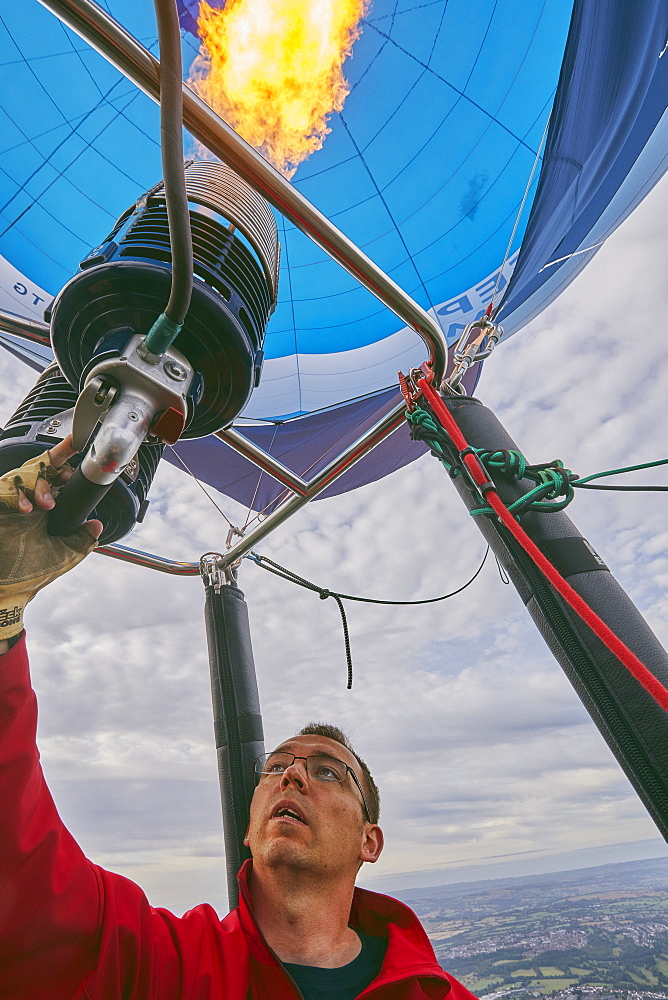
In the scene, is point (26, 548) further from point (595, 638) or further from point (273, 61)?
point (273, 61)

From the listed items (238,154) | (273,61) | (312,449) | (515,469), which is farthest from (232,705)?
(273,61)

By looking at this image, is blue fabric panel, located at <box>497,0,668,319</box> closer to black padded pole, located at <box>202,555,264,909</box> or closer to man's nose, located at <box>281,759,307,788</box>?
black padded pole, located at <box>202,555,264,909</box>

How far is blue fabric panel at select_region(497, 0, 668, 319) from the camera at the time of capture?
Result: 244 cm

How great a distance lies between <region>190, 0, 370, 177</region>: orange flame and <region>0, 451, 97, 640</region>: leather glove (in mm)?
2102

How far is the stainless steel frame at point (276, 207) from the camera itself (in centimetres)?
136


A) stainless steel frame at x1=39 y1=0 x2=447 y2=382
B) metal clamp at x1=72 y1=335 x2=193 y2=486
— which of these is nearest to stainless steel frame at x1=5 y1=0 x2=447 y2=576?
stainless steel frame at x1=39 y1=0 x2=447 y2=382

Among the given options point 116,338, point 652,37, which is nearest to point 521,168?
point 652,37

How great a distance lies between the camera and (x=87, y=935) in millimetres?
1237

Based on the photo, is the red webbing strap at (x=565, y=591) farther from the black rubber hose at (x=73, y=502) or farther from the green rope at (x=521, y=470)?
the black rubber hose at (x=73, y=502)

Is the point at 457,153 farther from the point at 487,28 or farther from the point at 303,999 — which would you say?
the point at 303,999

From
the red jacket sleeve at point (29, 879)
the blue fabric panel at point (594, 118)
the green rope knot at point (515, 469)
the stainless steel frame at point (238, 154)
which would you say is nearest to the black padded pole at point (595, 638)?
Answer: the green rope knot at point (515, 469)

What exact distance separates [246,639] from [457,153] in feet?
9.32

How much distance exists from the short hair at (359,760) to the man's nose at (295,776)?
23 cm

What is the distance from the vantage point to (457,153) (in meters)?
3.25
